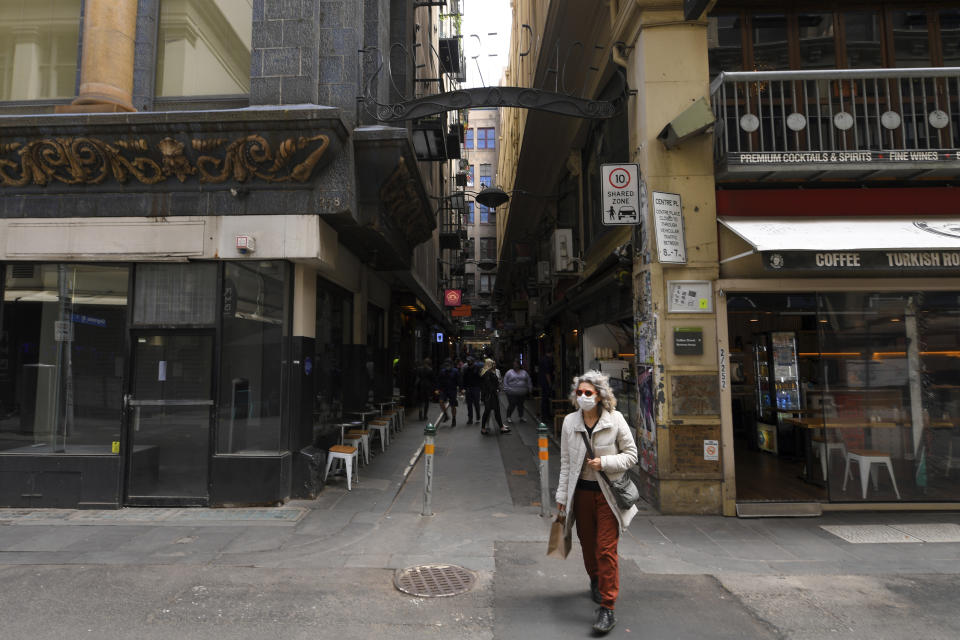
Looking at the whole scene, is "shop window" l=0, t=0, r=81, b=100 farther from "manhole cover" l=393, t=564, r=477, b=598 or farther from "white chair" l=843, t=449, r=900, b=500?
"white chair" l=843, t=449, r=900, b=500

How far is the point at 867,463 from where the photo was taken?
7.31 m

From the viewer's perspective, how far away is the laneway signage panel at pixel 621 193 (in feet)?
24.8

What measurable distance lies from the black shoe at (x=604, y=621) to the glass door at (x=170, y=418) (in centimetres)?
595

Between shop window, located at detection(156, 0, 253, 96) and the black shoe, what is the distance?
27.9 feet

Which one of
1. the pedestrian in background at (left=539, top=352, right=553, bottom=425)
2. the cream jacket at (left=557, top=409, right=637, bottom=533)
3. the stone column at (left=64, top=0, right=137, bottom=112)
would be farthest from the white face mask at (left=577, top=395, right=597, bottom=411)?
the pedestrian in background at (left=539, top=352, right=553, bottom=425)

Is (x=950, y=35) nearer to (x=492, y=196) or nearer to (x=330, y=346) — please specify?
(x=492, y=196)

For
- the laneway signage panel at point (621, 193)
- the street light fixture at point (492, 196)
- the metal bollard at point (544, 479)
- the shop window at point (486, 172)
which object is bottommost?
the metal bollard at point (544, 479)

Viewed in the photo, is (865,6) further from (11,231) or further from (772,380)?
(11,231)

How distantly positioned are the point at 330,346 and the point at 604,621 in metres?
6.94

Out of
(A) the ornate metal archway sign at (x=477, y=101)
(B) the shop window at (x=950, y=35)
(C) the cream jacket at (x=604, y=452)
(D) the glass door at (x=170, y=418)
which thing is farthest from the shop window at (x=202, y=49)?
(B) the shop window at (x=950, y=35)

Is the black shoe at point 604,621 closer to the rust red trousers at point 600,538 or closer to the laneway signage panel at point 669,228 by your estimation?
the rust red trousers at point 600,538

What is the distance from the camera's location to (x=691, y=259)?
23.7 feet

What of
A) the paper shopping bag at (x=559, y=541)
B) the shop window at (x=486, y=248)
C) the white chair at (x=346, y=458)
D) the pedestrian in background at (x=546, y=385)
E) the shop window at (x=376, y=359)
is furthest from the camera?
the shop window at (x=486, y=248)

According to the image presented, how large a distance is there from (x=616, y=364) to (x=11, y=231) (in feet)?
33.4
